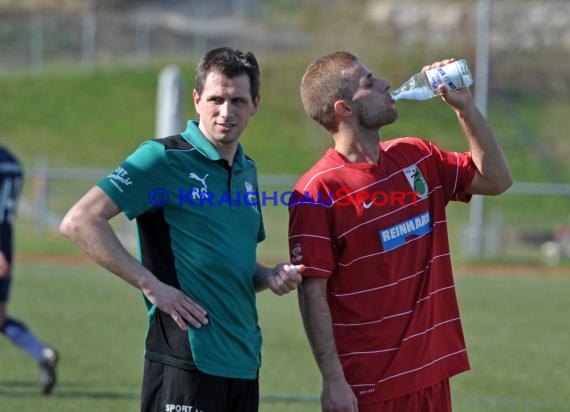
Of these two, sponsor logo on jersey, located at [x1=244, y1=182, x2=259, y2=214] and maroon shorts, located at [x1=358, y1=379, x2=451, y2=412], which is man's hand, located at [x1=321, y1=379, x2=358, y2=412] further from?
sponsor logo on jersey, located at [x1=244, y1=182, x2=259, y2=214]

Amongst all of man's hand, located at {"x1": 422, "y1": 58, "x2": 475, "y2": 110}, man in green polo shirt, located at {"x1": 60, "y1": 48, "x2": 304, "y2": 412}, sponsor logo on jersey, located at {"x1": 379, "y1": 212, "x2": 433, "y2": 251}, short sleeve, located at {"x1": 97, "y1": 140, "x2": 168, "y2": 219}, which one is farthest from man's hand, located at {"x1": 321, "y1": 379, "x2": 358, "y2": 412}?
man's hand, located at {"x1": 422, "y1": 58, "x2": 475, "y2": 110}

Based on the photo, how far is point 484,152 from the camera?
15.3 ft

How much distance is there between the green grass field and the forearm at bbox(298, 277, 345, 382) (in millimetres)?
3567

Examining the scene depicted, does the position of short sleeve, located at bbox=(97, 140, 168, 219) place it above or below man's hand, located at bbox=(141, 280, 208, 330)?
above

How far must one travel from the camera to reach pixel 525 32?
28141 mm

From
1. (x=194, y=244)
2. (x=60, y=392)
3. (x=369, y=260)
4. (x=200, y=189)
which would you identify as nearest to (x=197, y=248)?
(x=194, y=244)

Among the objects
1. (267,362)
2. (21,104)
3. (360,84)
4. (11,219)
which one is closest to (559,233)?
(267,362)

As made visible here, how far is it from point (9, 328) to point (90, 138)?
83.5ft

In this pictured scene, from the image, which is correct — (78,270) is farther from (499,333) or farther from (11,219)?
(11,219)

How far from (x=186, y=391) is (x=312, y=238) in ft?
2.57

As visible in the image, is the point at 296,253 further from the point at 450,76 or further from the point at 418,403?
the point at 450,76

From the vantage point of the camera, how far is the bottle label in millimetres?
4512

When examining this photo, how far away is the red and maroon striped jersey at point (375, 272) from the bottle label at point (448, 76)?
400mm

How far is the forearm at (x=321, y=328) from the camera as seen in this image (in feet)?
14.2
